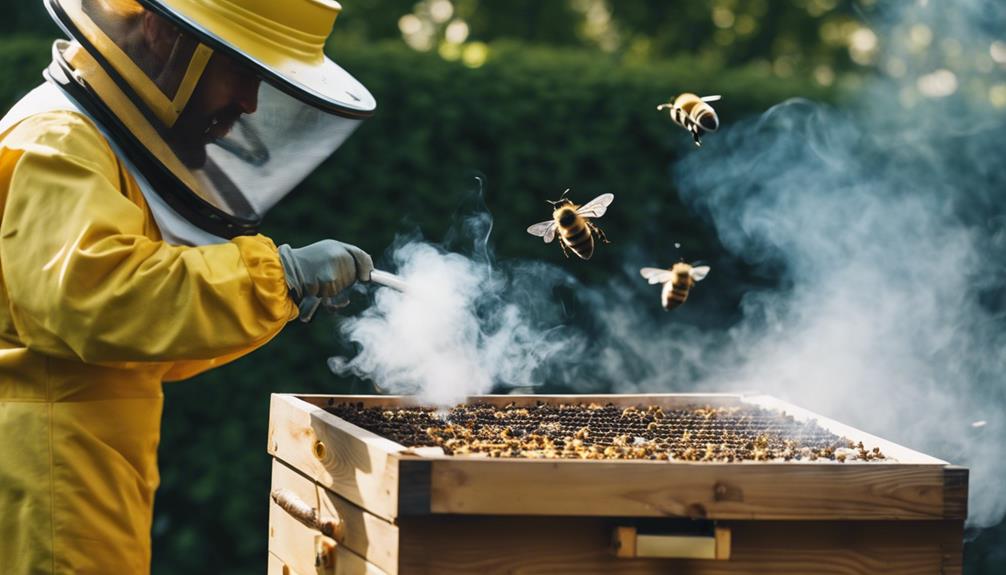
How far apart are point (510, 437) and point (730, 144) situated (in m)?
3.41

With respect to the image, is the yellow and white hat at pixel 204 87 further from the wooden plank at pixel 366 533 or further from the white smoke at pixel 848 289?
the white smoke at pixel 848 289

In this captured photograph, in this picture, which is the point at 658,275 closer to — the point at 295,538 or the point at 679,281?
the point at 679,281

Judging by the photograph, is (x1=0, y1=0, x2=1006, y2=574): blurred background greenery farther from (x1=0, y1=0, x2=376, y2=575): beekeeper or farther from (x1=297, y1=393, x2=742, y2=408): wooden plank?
(x1=0, y1=0, x2=376, y2=575): beekeeper

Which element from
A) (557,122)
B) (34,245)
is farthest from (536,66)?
(34,245)

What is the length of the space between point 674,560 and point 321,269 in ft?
3.83

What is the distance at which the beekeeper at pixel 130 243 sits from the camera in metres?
2.68

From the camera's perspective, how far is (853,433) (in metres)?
3.38

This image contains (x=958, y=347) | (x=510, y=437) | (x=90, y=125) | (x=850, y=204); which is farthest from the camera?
(x=850, y=204)

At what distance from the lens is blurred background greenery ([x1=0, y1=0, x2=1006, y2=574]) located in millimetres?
5598

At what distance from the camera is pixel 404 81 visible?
5785mm

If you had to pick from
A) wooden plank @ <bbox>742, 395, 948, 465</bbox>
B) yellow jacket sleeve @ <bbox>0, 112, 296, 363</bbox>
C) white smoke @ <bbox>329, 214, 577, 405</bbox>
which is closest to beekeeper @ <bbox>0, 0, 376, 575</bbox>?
yellow jacket sleeve @ <bbox>0, 112, 296, 363</bbox>

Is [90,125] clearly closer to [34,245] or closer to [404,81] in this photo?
[34,245]

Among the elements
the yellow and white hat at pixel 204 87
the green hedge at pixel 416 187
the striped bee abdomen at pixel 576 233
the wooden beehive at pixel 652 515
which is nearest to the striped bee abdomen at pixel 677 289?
the striped bee abdomen at pixel 576 233

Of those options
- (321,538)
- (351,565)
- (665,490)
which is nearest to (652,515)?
(665,490)
